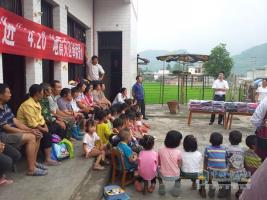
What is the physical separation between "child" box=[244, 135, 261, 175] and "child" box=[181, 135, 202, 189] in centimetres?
67

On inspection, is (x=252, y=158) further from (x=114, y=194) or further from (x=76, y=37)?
(x=76, y=37)

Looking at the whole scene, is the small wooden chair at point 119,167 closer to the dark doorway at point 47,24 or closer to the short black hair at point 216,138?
the short black hair at point 216,138

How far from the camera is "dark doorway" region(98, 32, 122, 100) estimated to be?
486 inches

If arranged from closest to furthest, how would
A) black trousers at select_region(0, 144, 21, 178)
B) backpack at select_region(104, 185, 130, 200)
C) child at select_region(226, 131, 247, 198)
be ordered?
black trousers at select_region(0, 144, 21, 178)
backpack at select_region(104, 185, 130, 200)
child at select_region(226, 131, 247, 198)

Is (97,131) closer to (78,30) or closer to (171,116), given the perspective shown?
(78,30)

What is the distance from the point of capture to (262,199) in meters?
1.07

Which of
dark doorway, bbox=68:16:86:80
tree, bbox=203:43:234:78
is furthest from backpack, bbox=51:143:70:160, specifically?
tree, bbox=203:43:234:78

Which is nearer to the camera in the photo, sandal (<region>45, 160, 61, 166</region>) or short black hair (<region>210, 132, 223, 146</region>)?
short black hair (<region>210, 132, 223, 146</region>)

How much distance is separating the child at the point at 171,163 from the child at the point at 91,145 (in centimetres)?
103

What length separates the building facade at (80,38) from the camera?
621cm

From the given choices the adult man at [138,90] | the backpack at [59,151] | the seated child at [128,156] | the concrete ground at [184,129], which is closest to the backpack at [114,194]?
the concrete ground at [184,129]

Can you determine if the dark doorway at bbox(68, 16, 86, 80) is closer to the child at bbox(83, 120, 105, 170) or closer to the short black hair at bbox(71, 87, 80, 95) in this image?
the short black hair at bbox(71, 87, 80, 95)

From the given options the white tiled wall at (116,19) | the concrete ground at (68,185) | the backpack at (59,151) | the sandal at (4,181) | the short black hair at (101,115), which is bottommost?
the concrete ground at (68,185)

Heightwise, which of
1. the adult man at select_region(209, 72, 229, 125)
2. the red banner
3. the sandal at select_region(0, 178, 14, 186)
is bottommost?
the sandal at select_region(0, 178, 14, 186)
